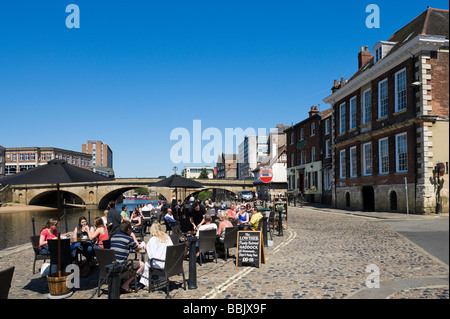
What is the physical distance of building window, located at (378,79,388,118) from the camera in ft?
86.3

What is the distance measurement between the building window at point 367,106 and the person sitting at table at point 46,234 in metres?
25.7

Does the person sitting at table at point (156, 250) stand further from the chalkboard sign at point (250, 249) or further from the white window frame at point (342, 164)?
→ the white window frame at point (342, 164)

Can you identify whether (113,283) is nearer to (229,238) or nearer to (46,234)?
(46,234)

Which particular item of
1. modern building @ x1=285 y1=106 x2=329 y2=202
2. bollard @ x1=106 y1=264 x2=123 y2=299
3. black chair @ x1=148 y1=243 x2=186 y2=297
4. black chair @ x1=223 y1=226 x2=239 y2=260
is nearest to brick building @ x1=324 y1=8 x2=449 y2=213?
modern building @ x1=285 y1=106 x2=329 y2=202

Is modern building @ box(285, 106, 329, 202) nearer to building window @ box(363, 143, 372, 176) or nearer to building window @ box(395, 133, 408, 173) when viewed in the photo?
building window @ box(363, 143, 372, 176)

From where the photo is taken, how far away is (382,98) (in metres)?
26.7

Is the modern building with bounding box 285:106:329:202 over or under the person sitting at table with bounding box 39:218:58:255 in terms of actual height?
over

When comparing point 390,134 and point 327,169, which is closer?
point 390,134

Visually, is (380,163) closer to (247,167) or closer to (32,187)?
(32,187)

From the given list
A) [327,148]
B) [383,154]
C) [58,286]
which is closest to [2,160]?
[327,148]

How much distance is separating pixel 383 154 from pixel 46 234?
24.3 metres
